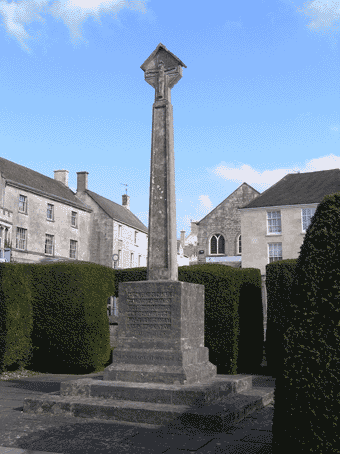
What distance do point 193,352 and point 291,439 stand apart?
4.72m

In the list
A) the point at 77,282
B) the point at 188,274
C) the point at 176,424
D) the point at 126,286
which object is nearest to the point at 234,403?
the point at 176,424

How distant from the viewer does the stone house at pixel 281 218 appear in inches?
1206

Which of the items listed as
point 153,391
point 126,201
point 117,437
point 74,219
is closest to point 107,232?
point 74,219

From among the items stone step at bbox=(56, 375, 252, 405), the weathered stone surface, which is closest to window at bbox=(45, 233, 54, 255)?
the weathered stone surface

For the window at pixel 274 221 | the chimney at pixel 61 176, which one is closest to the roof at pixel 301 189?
the window at pixel 274 221

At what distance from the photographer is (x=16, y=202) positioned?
3198cm

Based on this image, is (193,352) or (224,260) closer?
(193,352)

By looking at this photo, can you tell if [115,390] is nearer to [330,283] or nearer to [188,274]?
[330,283]

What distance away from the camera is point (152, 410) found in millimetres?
6473

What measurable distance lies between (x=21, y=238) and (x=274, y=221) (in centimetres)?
1831

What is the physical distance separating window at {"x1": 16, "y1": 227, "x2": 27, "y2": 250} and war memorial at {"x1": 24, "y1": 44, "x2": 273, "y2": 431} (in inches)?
1007

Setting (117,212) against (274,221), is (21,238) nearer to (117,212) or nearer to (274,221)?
(117,212)

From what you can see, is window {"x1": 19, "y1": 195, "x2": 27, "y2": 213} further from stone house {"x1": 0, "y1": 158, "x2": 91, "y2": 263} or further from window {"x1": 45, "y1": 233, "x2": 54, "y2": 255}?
window {"x1": 45, "y1": 233, "x2": 54, "y2": 255}

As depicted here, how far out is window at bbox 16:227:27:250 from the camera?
106 feet
